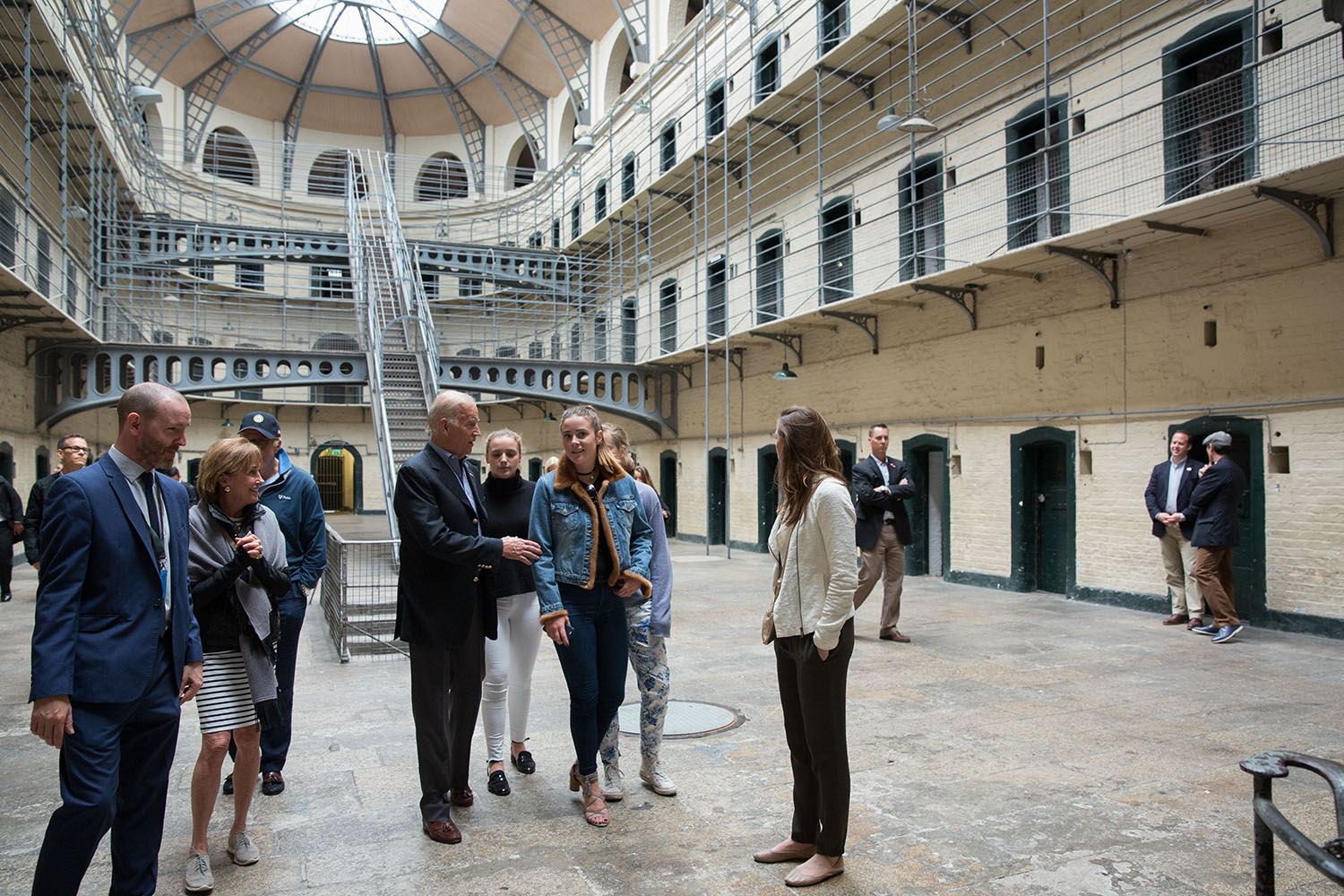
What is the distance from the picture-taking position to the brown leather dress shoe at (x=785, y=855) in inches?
132

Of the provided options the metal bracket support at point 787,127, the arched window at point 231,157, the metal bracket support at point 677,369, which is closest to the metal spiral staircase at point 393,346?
the metal bracket support at point 677,369

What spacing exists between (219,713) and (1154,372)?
881cm

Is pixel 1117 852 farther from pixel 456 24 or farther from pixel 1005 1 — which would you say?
pixel 456 24

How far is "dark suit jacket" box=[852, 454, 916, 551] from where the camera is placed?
7652 mm

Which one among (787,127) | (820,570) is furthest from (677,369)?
(820,570)

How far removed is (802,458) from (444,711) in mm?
1764

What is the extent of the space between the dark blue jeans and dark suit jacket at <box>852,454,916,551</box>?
415 cm

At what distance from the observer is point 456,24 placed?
27016 mm

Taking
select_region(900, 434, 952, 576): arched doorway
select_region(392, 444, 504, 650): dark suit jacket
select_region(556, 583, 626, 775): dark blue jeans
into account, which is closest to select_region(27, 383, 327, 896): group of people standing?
select_region(392, 444, 504, 650): dark suit jacket

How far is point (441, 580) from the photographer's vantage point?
12.1ft

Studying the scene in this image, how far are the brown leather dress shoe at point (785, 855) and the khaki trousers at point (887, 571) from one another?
14.1ft

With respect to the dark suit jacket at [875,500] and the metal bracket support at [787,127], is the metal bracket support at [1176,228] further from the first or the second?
the metal bracket support at [787,127]

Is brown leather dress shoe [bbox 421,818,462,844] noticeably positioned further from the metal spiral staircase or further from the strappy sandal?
the metal spiral staircase

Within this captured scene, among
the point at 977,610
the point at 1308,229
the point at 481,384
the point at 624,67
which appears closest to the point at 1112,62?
the point at 1308,229
